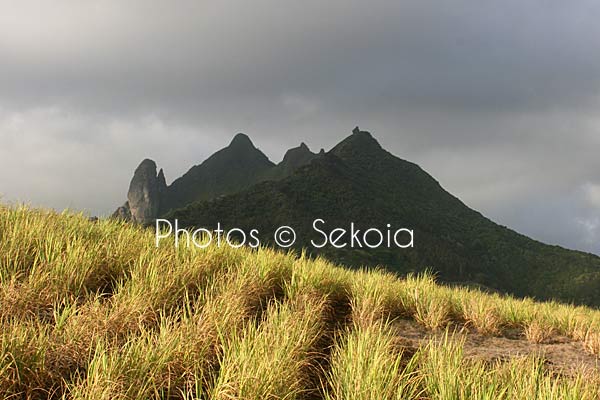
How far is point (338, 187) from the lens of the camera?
109 m

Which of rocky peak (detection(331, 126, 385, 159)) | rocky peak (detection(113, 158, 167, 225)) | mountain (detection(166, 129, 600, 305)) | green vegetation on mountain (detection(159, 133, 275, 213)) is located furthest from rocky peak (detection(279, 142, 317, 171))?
rocky peak (detection(113, 158, 167, 225))

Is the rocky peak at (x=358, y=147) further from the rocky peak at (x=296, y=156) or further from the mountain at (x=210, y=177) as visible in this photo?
the mountain at (x=210, y=177)

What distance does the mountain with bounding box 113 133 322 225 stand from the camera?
16312cm

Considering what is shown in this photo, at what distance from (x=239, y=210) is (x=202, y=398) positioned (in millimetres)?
84899

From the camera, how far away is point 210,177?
558 feet

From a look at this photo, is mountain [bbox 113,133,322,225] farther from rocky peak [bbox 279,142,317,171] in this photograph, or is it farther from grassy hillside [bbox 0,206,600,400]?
grassy hillside [bbox 0,206,600,400]

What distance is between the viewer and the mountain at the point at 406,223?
82.6 m

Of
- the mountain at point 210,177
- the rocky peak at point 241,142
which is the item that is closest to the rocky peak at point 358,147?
the mountain at point 210,177

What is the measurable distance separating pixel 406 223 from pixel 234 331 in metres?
97.4

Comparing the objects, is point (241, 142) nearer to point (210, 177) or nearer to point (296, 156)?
point (210, 177)

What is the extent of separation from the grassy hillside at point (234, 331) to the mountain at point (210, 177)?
15284 centimetres

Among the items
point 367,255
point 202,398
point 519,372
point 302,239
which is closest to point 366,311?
point 519,372

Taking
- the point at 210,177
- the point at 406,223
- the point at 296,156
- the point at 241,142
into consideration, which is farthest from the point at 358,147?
the point at 241,142

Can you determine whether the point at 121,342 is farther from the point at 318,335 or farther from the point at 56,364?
the point at 318,335
